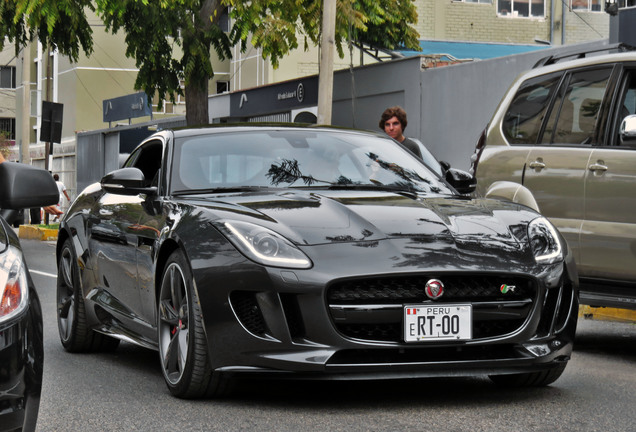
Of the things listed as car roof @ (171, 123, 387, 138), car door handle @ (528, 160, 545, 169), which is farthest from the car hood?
car door handle @ (528, 160, 545, 169)

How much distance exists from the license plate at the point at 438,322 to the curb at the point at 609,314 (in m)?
4.87

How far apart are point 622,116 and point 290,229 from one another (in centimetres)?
314

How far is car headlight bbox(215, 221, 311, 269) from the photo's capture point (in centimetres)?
526

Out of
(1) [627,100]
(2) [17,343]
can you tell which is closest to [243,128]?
(1) [627,100]

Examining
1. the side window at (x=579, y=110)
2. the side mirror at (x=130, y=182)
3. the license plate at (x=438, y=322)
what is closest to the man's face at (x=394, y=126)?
the side window at (x=579, y=110)

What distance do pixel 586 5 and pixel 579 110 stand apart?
30680 mm

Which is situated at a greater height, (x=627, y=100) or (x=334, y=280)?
(x=627, y=100)

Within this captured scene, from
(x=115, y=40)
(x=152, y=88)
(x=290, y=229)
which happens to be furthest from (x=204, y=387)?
(x=115, y=40)

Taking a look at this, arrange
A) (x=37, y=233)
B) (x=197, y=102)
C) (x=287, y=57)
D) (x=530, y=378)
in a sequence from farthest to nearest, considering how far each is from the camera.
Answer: (x=287, y=57), (x=37, y=233), (x=197, y=102), (x=530, y=378)

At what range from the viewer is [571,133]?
796 cm

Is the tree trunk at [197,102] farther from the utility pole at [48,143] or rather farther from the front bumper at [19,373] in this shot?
the front bumper at [19,373]

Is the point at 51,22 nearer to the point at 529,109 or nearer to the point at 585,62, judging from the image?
the point at 529,109

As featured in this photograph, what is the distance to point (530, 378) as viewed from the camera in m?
5.97

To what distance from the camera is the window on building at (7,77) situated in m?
76.2
